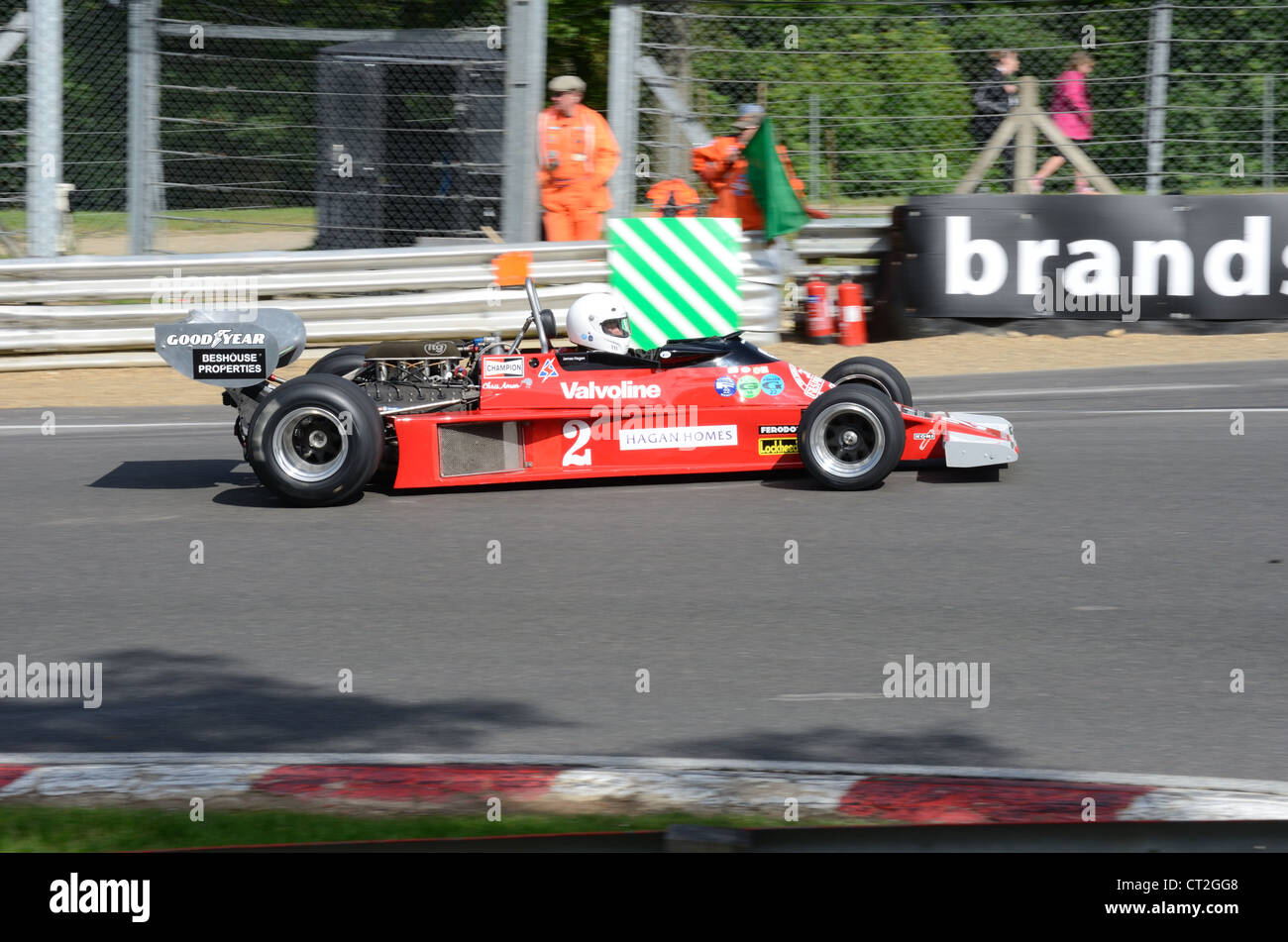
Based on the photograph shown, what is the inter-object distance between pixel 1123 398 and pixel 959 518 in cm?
358

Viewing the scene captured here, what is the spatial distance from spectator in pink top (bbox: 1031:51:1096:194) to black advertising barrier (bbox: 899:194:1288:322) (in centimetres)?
84

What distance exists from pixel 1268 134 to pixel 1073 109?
5.21ft

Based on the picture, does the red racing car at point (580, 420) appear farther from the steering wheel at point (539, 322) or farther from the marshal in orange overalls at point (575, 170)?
the marshal in orange overalls at point (575, 170)

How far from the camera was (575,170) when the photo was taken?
42.8 feet

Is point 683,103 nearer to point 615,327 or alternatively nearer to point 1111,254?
point 1111,254

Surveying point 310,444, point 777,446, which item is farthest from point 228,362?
point 777,446

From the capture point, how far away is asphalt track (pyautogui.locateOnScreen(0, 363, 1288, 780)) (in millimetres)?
4867

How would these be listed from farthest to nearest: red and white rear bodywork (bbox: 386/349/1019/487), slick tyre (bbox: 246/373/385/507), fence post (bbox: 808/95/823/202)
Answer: fence post (bbox: 808/95/823/202)
red and white rear bodywork (bbox: 386/349/1019/487)
slick tyre (bbox: 246/373/385/507)

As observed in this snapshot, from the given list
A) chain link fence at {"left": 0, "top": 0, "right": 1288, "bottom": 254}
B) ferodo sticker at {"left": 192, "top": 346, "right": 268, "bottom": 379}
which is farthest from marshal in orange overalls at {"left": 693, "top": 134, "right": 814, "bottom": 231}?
ferodo sticker at {"left": 192, "top": 346, "right": 268, "bottom": 379}

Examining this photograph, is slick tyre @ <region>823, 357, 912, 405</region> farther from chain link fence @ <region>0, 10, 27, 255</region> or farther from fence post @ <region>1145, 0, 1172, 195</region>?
chain link fence @ <region>0, 10, 27, 255</region>

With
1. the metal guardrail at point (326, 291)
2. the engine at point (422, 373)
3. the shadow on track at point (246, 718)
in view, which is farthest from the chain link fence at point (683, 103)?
the shadow on track at point (246, 718)
